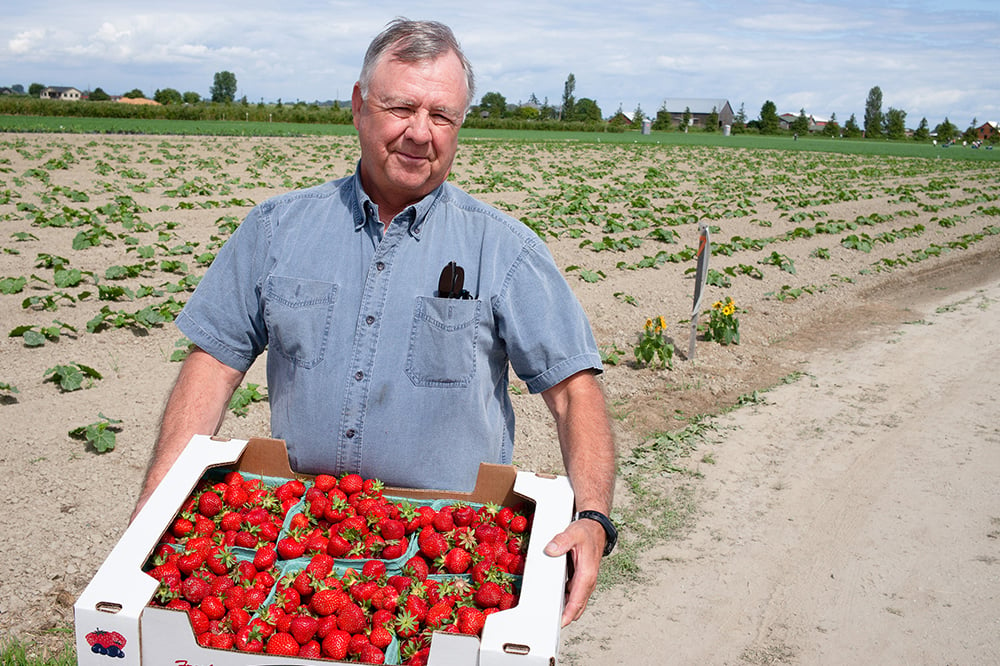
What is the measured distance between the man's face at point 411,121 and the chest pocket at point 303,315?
372mm

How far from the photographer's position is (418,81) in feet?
7.96

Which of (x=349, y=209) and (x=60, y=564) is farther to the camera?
(x=60, y=564)

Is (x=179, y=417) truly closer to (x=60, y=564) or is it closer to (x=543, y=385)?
(x=543, y=385)

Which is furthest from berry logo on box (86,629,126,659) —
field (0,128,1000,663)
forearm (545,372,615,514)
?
field (0,128,1000,663)

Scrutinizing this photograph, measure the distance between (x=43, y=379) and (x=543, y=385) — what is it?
6.00 m

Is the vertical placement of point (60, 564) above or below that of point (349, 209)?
below

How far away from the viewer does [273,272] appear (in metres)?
2.55

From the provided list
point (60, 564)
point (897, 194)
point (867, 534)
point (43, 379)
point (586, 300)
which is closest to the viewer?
point (60, 564)

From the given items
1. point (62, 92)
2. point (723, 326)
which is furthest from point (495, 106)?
point (723, 326)

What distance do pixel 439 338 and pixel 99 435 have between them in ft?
13.8

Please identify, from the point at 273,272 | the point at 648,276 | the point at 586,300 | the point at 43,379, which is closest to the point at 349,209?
the point at 273,272

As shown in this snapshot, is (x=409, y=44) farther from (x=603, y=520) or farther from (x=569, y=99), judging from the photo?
(x=569, y=99)

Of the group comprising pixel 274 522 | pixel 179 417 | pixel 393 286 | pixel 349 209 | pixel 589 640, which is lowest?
pixel 589 640

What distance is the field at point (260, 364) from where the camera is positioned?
17.3 ft
